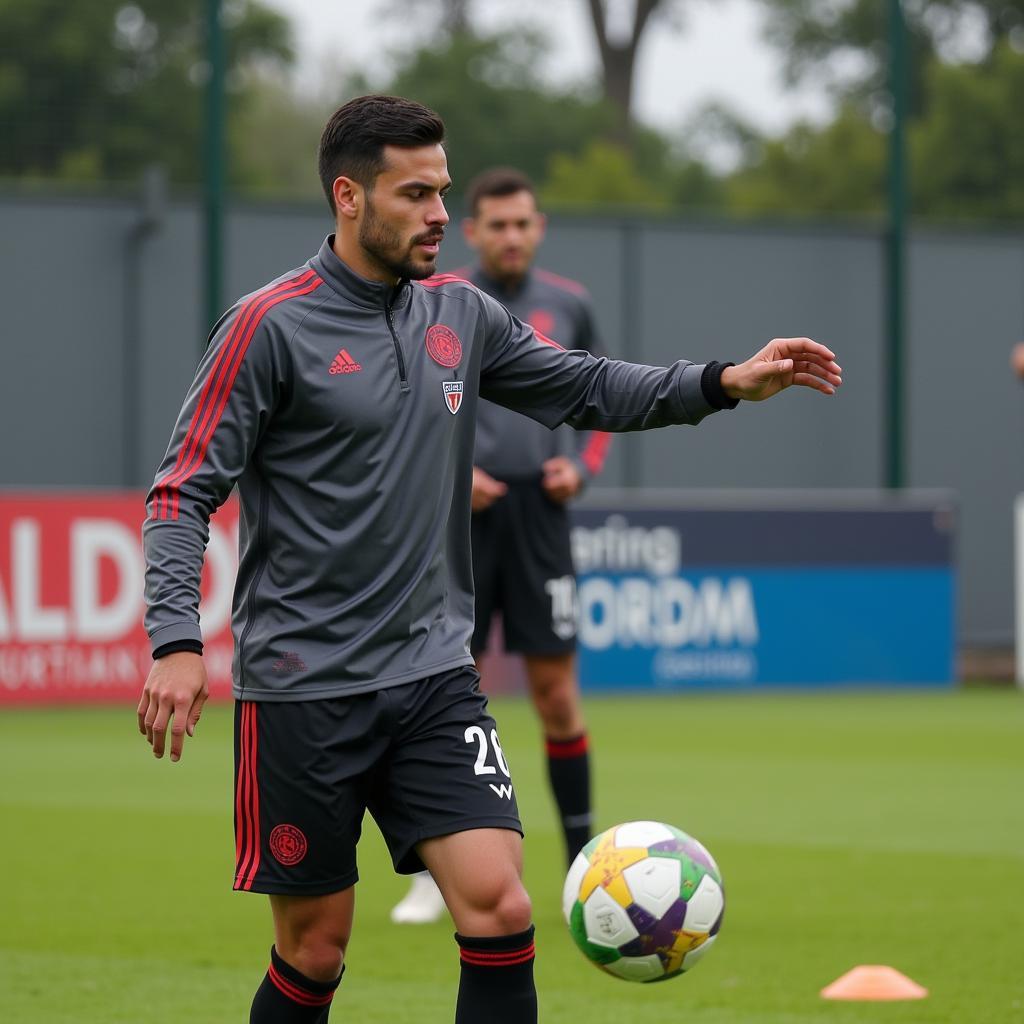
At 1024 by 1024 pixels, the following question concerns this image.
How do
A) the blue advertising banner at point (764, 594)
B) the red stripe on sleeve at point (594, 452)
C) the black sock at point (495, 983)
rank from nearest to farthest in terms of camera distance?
the black sock at point (495, 983), the red stripe on sleeve at point (594, 452), the blue advertising banner at point (764, 594)

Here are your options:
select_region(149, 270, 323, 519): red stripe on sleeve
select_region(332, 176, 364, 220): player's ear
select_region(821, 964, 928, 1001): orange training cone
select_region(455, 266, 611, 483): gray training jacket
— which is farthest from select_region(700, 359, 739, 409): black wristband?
select_region(455, 266, 611, 483): gray training jacket

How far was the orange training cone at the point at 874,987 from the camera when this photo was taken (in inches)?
216

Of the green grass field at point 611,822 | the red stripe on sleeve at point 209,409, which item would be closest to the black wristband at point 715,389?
the red stripe on sleeve at point 209,409

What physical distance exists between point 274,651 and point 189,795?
645cm

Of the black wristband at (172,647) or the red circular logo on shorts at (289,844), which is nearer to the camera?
the black wristband at (172,647)

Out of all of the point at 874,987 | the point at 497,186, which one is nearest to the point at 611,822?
the point at 497,186

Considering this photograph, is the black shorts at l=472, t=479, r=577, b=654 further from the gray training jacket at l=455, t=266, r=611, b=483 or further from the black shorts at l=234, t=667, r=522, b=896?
the black shorts at l=234, t=667, r=522, b=896

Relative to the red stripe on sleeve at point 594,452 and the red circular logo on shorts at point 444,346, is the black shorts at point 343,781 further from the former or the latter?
the red stripe on sleeve at point 594,452

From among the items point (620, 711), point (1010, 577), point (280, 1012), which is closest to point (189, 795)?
point (620, 711)

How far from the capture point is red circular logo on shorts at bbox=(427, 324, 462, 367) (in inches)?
164

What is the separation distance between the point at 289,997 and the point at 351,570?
0.84 metres

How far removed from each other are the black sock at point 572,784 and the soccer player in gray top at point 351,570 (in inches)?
106

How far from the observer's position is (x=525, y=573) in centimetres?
689

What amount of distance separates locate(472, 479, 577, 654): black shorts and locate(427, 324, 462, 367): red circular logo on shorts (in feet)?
8.69
